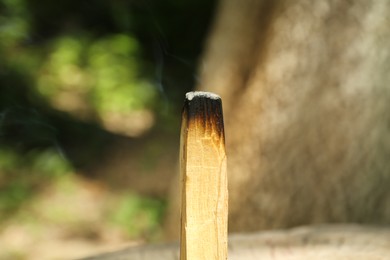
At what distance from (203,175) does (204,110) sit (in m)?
0.09

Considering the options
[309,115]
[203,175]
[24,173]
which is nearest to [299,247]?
[203,175]

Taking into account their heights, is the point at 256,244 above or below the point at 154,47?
below

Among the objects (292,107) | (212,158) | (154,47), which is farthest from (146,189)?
(212,158)

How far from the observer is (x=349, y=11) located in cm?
223

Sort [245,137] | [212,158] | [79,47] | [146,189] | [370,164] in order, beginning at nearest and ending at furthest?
[212,158] → [370,164] → [245,137] → [146,189] → [79,47]

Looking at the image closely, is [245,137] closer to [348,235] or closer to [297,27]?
[297,27]

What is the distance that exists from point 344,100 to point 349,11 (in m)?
0.28

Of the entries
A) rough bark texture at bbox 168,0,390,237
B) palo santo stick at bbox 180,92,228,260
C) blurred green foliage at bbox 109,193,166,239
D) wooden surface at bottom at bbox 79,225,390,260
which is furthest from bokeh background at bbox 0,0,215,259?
palo santo stick at bbox 180,92,228,260

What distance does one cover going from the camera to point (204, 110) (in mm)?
983

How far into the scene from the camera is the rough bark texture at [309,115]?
2.12 m

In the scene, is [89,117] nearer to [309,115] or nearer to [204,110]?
[309,115]

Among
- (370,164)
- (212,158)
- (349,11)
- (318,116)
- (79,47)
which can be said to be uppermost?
(79,47)

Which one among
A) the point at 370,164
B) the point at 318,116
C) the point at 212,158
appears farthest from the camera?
the point at 318,116

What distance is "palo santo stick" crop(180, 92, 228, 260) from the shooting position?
98cm
